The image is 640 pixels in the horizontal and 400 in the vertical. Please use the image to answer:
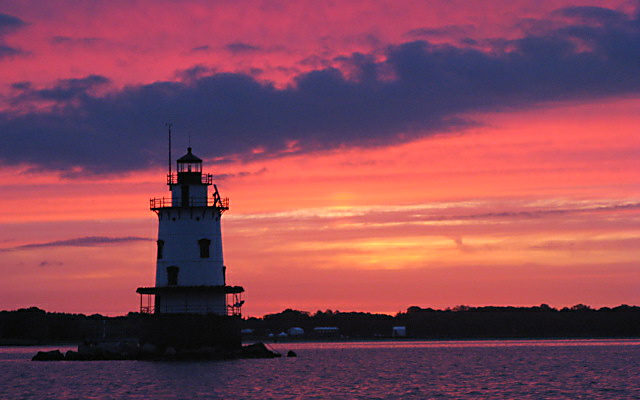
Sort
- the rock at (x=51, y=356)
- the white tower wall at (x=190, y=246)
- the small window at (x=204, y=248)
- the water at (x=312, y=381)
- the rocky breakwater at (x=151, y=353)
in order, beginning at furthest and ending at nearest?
1. the rock at (x=51, y=356)
2. the small window at (x=204, y=248)
3. the white tower wall at (x=190, y=246)
4. the rocky breakwater at (x=151, y=353)
5. the water at (x=312, y=381)

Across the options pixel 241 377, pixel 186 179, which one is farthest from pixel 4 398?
pixel 186 179

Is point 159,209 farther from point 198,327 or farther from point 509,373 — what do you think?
point 509,373

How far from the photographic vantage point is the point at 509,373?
243 feet

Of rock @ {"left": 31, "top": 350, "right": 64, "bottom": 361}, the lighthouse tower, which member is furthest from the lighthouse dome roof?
rock @ {"left": 31, "top": 350, "right": 64, "bottom": 361}

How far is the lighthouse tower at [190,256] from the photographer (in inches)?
2933

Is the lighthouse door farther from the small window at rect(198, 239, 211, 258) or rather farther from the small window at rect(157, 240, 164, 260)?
the small window at rect(157, 240, 164, 260)

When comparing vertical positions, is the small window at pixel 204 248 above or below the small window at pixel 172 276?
above

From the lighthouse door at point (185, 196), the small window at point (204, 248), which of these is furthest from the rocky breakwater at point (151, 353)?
the lighthouse door at point (185, 196)

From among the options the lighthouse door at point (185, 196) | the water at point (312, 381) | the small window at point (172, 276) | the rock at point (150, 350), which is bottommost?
the water at point (312, 381)

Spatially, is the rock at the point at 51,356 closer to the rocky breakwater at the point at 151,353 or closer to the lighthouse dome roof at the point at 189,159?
the rocky breakwater at the point at 151,353

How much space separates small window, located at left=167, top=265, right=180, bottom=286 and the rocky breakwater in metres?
4.69

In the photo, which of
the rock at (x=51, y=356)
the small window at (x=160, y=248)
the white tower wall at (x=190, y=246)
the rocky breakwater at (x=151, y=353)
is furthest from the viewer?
the rock at (x=51, y=356)

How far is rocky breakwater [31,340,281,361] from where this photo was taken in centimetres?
7406

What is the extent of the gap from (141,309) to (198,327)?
4.81m
